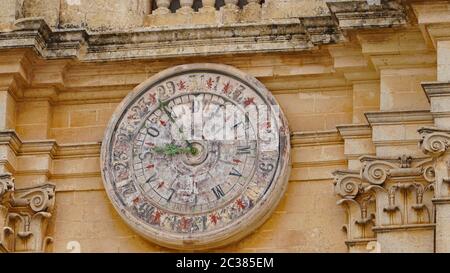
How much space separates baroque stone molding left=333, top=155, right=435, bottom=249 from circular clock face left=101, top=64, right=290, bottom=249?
60 cm

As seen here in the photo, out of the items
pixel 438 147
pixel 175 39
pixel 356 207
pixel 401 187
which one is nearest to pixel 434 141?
pixel 438 147

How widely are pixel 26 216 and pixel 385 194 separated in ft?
9.32

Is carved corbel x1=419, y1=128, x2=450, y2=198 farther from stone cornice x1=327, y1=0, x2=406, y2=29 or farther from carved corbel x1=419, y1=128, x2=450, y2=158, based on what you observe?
stone cornice x1=327, y1=0, x2=406, y2=29

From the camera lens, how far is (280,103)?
21.0 metres

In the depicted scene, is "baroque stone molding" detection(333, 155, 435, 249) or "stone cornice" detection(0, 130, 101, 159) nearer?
"baroque stone molding" detection(333, 155, 435, 249)

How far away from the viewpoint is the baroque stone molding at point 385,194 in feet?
65.8

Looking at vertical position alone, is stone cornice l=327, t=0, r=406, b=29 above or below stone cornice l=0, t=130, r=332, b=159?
above

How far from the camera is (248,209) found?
20.6m

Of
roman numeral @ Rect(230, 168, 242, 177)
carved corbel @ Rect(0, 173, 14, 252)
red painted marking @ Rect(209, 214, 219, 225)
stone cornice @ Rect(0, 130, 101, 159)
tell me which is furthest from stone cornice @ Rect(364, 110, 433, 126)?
carved corbel @ Rect(0, 173, 14, 252)

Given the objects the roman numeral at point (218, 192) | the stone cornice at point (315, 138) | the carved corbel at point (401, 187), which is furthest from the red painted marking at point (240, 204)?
the carved corbel at point (401, 187)

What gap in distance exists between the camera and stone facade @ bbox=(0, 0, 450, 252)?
2016 centimetres

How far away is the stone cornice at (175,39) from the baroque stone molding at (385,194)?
3.70ft

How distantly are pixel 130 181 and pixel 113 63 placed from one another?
1.00 metres

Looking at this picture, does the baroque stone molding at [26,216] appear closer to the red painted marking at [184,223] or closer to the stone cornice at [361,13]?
the red painted marking at [184,223]
